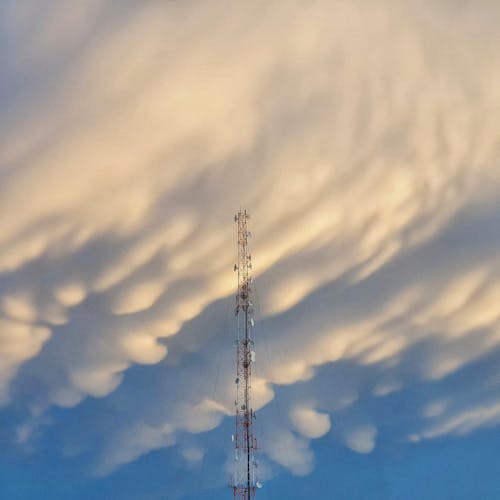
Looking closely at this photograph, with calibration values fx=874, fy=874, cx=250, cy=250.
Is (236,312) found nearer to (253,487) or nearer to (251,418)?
(251,418)

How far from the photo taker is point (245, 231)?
414 feet

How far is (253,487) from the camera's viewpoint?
118875 mm

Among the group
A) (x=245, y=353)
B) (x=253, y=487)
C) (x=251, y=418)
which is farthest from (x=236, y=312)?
(x=253, y=487)

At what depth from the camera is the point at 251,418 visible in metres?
120

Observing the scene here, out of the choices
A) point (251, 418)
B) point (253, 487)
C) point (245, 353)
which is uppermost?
point (245, 353)

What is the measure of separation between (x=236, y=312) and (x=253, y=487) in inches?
948

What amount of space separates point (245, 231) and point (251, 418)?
26543 mm

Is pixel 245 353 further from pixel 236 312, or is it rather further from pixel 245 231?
pixel 245 231

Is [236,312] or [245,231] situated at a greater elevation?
[245,231]

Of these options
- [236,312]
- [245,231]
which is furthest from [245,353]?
[245,231]

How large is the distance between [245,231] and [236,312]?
11.8 metres

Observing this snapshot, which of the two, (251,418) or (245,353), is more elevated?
(245,353)

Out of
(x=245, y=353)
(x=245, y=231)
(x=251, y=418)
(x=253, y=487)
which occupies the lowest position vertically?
(x=253, y=487)

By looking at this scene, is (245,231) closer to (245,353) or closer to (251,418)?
(245,353)
